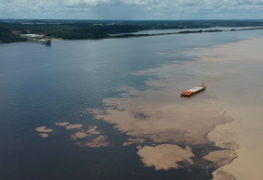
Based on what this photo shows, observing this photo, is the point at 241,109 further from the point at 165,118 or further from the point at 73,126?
the point at 73,126

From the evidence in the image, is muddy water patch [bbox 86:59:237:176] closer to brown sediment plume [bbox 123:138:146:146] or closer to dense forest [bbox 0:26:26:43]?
brown sediment plume [bbox 123:138:146:146]

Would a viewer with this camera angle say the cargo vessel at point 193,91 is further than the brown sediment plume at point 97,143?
Yes

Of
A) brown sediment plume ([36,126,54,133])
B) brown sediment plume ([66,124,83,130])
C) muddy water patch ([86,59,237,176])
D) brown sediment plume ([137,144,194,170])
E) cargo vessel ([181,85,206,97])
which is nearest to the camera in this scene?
brown sediment plume ([137,144,194,170])

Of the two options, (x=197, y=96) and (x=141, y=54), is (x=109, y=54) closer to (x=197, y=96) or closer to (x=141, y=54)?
Answer: (x=141, y=54)

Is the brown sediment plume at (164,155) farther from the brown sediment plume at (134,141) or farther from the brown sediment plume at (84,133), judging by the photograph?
the brown sediment plume at (84,133)

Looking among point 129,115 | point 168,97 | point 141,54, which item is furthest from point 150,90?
point 141,54

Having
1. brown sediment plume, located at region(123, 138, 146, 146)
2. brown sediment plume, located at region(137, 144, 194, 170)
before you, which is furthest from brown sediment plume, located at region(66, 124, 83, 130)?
brown sediment plume, located at region(137, 144, 194, 170)

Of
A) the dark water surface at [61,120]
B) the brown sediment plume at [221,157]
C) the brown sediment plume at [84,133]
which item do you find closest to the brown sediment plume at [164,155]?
the dark water surface at [61,120]
